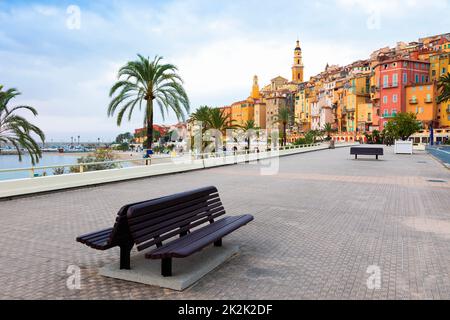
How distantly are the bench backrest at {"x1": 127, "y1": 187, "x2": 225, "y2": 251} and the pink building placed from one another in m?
83.6

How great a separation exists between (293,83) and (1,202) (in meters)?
171

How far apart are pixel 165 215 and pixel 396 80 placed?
86.7m

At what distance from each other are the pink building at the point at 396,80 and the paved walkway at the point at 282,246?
77.7m

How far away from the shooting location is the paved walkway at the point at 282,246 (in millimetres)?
3881

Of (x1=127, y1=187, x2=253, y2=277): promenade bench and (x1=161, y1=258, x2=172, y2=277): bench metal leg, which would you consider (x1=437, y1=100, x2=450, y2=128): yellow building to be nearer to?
(x1=127, y1=187, x2=253, y2=277): promenade bench

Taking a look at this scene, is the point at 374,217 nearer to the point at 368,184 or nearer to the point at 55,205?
the point at 368,184

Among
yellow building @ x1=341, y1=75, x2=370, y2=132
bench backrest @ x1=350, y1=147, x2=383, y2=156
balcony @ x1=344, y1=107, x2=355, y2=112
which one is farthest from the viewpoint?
balcony @ x1=344, y1=107, x2=355, y2=112

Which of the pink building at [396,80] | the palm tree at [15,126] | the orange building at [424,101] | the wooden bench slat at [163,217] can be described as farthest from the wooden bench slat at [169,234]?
the pink building at [396,80]

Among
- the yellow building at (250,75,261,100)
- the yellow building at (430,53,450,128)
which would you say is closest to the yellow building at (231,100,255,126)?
the yellow building at (250,75,261,100)

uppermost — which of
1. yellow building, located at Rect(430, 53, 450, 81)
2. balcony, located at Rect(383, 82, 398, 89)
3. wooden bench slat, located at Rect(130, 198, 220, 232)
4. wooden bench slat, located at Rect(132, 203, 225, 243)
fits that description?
yellow building, located at Rect(430, 53, 450, 81)

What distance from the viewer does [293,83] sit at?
563 feet

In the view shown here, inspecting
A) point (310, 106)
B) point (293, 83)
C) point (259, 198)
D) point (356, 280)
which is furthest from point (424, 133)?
point (293, 83)

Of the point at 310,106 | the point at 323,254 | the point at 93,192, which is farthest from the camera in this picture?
the point at 310,106

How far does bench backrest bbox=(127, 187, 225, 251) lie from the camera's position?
394cm
